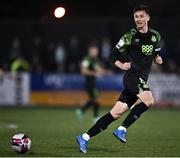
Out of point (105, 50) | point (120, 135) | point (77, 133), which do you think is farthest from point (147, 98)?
point (105, 50)

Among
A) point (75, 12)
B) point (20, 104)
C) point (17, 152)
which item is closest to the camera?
point (17, 152)

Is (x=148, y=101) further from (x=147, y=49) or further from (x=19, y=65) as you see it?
(x=19, y=65)

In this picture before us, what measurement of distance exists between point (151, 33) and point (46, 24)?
57.3 ft

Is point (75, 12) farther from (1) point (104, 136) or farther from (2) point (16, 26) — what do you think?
(1) point (104, 136)

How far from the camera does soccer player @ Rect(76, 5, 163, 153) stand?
11.9 metres

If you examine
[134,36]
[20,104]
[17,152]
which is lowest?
[20,104]

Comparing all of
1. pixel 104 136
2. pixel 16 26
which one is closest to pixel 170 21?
pixel 16 26

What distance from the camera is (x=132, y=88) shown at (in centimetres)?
1194

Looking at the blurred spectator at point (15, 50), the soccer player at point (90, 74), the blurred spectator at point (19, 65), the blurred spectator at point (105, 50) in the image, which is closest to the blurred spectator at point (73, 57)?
the blurred spectator at point (105, 50)

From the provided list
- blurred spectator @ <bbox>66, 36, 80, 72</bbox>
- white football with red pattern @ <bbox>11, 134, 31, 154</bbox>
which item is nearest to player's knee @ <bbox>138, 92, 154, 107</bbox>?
white football with red pattern @ <bbox>11, 134, 31, 154</bbox>

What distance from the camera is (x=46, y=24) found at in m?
29.3

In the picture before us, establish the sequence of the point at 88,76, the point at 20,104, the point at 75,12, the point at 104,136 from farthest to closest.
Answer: the point at 75,12 → the point at 20,104 → the point at 88,76 → the point at 104,136

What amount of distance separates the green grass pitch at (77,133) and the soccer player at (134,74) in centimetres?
44

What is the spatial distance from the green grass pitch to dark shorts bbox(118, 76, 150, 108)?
2.89 ft
